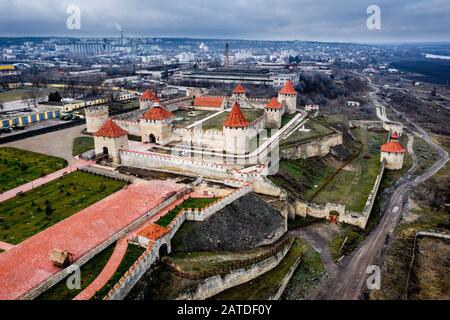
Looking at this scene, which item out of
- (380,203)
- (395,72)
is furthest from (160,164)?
(395,72)

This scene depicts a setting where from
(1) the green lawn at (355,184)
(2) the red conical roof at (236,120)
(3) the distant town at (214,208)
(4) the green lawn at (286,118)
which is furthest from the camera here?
(4) the green lawn at (286,118)

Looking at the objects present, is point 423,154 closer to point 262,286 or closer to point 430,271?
point 430,271

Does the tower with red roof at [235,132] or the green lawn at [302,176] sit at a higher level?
the tower with red roof at [235,132]

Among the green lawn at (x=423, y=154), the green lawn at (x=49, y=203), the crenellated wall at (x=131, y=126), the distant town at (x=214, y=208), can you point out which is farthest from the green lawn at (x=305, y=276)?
the green lawn at (x=423, y=154)

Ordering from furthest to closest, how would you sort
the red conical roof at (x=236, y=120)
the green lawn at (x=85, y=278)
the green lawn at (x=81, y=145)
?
the green lawn at (x=81, y=145) < the red conical roof at (x=236, y=120) < the green lawn at (x=85, y=278)

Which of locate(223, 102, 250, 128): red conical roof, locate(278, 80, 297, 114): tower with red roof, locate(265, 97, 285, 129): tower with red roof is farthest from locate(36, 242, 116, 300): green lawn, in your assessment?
locate(278, 80, 297, 114): tower with red roof

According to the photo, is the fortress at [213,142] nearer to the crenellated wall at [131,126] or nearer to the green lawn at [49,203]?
the crenellated wall at [131,126]

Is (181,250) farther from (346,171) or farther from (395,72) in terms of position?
(395,72)

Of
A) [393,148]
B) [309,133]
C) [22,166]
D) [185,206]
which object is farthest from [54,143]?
[393,148]
